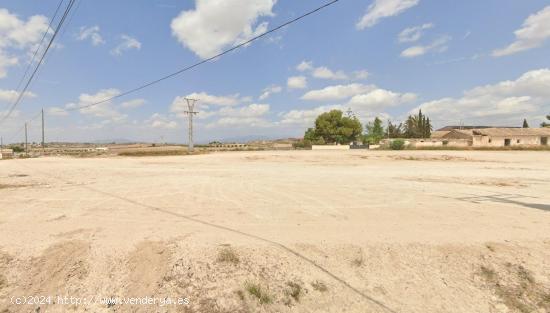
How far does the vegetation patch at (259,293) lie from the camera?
4.16m

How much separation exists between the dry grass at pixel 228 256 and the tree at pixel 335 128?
66.4 metres

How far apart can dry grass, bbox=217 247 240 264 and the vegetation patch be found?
23.5 inches

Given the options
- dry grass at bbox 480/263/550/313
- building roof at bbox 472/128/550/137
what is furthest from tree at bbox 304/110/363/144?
dry grass at bbox 480/263/550/313

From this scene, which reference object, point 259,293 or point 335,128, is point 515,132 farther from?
point 259,293

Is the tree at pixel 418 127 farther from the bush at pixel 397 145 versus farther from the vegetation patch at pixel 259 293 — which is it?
the vegetation patch at pixel 259 293

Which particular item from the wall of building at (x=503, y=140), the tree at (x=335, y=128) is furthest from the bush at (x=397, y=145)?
the tree at (x=335, y=128)

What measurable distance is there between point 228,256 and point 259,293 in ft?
3.17

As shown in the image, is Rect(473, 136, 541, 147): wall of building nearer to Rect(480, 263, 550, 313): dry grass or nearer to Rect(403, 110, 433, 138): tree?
Rect(403, 110, 433, 138): tree

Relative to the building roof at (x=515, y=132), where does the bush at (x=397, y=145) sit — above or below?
below

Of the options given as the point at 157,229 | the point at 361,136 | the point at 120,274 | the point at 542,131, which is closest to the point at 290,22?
the point at 157,229

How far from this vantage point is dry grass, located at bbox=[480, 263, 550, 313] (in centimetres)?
412

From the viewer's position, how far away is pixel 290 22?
8.38 metres

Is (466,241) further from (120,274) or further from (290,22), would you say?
(290,22)

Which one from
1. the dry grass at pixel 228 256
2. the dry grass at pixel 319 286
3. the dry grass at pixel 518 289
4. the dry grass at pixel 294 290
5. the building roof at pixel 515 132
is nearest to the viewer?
the dry grass at pixel 518 289
